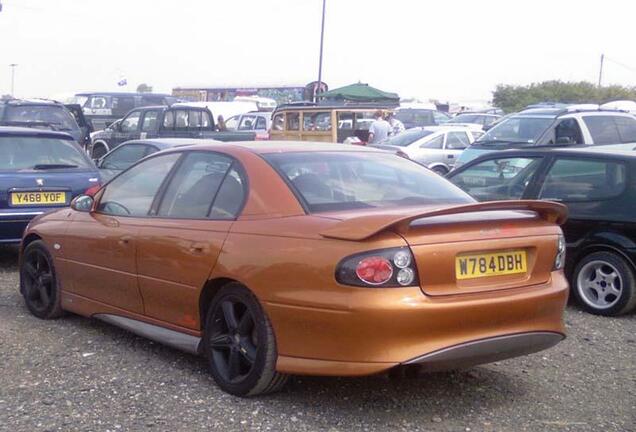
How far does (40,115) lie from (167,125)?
2.54m

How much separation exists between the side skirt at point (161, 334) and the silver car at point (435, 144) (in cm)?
1208

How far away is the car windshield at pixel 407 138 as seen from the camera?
17.9 meters

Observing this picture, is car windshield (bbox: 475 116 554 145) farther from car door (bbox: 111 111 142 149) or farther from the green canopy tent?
the green canopy tent

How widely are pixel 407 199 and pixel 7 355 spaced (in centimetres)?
274

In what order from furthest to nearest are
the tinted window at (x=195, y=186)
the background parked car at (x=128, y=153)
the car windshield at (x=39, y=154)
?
the background parked car at (x=128, y=153), the car windshield at (x=39, y=154), the tinted window at (x=195, y=186)

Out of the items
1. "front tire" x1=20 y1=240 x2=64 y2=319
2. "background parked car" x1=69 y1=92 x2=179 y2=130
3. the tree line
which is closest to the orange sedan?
"front tire" x1=20 y1=240 x2=64 y2=319

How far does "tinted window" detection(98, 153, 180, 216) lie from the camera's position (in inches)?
224

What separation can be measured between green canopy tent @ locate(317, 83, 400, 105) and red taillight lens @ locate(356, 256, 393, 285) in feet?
75.0

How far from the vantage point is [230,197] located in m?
5.04

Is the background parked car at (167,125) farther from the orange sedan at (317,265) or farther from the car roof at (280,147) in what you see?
the orange sedan at (317,265)

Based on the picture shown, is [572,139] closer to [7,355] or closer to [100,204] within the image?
[100,204]

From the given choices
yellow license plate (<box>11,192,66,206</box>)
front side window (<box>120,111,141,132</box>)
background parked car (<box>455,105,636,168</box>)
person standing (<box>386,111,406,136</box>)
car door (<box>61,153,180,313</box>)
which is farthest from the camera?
person standing (<box>386,111,406,136</box>)

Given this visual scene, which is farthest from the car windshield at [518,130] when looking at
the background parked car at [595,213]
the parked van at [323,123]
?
the background parked car at [595,213]

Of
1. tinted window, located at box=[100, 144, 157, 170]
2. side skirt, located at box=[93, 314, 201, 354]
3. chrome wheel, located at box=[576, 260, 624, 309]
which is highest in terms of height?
tinted window, located at box=[100, 144, 157, 170]
